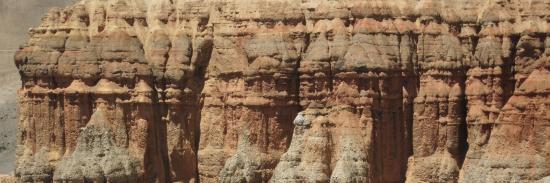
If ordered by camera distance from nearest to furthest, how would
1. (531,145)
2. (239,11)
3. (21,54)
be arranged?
(531,145), (239,11), (21,54)

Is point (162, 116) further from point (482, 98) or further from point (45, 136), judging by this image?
point (482, 98)

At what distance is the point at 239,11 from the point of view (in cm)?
4931

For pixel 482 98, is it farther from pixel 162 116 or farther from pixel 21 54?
pixel 21 54

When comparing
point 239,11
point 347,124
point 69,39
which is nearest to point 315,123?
point 347,124

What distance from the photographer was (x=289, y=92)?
48562 millimetres

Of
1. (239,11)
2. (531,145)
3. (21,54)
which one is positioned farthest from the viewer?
(21,54)

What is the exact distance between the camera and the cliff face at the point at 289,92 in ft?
153

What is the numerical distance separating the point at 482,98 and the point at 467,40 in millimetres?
1567

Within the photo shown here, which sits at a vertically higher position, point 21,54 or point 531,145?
point 21,54

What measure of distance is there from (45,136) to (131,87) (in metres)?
2.97

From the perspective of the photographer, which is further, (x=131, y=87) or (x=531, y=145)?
(x=131, y=87)

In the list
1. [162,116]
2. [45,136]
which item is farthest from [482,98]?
[45,136]

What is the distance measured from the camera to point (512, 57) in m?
46.8

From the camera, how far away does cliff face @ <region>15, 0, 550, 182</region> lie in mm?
46750
